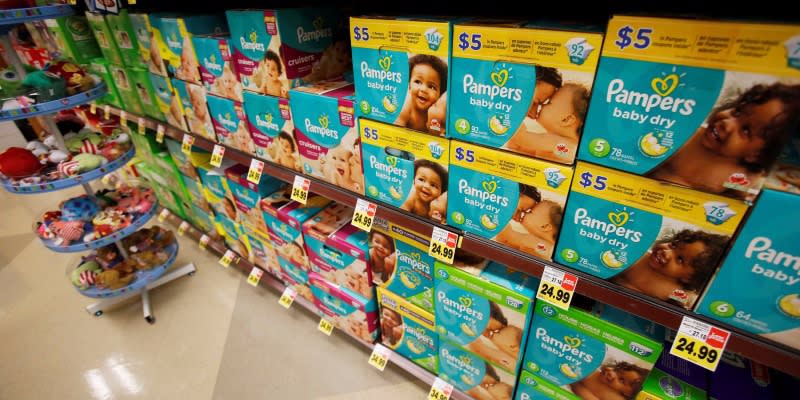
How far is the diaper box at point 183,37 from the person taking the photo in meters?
1.49

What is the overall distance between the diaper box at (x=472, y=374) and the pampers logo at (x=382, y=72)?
89cm

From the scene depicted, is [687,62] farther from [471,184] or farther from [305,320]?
[305,320]

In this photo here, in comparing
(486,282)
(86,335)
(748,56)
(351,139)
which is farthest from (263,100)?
(86,335)

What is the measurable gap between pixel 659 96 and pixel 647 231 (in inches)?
10.4

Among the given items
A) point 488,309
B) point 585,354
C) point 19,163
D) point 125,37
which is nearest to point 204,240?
point 19,163

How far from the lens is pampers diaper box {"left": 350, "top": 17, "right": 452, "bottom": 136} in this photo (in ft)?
2.75

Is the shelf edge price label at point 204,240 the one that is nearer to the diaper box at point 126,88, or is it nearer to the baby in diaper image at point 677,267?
the diaper box at point 126,88

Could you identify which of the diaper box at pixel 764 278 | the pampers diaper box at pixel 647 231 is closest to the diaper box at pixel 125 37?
the pampers diaper box at pixel 647 231

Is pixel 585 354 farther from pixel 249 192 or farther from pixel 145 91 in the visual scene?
pixel 145 91

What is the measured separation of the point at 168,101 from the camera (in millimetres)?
1878

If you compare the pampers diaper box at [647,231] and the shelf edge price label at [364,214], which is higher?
the pampers diaper box at [647,231]

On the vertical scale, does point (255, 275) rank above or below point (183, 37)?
below

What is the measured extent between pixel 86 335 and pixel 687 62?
8.85ft

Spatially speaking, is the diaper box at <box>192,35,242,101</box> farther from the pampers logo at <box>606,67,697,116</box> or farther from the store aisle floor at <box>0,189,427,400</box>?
the pampers logo at <box>606,67,697,116</box>
